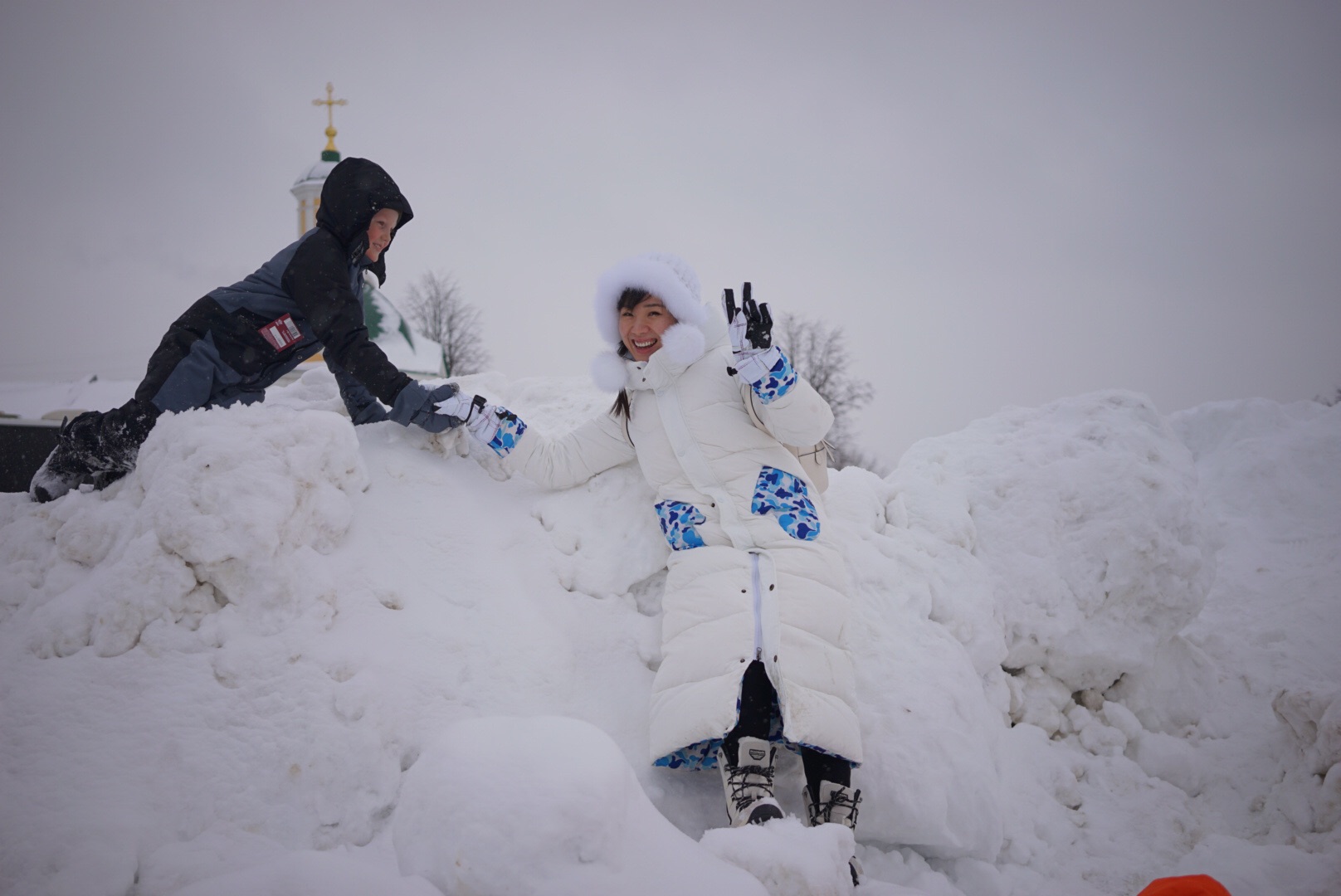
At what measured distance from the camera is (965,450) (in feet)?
13.8

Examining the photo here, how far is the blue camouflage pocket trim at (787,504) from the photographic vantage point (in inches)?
104

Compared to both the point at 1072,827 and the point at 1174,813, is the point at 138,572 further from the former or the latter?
the point at 1174,813

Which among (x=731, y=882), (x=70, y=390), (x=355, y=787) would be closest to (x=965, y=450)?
(x=731, y=882)

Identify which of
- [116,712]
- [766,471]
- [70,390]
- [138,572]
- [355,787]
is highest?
[766,471]

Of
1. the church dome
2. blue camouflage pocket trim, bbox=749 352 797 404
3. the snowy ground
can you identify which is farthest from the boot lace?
the church dome

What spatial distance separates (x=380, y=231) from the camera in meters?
3.00

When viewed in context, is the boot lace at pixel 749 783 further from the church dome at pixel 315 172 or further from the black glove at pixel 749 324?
the church dome at pixel 315 172

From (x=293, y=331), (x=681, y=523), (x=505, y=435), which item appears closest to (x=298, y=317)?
(x=293, y=331)

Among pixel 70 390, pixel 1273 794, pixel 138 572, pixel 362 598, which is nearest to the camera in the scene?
pixel 138 572

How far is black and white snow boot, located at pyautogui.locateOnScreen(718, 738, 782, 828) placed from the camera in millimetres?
2141

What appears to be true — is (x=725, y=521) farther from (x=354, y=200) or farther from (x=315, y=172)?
(x=315, y=172)

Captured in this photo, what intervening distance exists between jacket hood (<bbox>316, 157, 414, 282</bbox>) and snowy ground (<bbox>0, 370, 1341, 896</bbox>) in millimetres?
807

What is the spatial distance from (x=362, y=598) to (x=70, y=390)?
15.8 m

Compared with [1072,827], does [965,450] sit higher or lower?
higher
